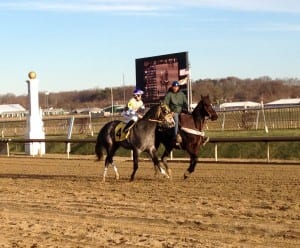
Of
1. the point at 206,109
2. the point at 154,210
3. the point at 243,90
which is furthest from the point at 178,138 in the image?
the point at 243,90

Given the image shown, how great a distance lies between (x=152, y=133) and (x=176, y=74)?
13286 millimetres

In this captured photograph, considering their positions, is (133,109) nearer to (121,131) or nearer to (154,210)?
(121,131)

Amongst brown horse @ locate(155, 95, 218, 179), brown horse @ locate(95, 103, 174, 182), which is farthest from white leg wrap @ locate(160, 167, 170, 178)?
brown horse @ locate(155, 95, 218, 179)

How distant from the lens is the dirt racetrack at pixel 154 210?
27.0 ft

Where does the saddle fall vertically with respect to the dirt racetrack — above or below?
above

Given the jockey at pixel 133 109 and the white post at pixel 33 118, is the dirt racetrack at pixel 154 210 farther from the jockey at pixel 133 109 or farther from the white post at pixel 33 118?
the white post at pixel 33 118

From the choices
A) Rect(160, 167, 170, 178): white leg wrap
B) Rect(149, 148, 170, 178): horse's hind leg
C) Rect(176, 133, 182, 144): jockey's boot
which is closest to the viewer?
Rect(149, 148, 170, 178): horse's hind leg

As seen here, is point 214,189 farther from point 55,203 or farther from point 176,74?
point 176,74

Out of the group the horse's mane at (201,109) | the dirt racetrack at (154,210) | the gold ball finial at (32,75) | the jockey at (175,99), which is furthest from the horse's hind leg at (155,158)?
the gold ball finial at (32,75)

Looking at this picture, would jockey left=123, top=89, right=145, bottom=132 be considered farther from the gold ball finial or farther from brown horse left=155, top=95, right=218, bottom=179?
the gold ball finial

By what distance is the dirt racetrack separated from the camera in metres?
8.23

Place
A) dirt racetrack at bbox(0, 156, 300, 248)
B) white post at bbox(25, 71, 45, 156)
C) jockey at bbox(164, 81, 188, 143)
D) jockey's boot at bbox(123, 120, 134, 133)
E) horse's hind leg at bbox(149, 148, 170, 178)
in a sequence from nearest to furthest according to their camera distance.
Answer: dirt racetrack at bbox(0, 156, 300, 248)
horse's hind leg at bbox(149, 148, 170, 178)
jockey's boot at bbox(123, 120, 134, 133)
jockey at bbox(164, 81, 188, 143)
white post at bbox(25, 71, 45, 156)

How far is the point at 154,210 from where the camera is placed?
34.8 feet

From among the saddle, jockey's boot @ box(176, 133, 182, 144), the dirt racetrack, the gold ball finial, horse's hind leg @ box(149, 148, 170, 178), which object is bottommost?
the dirt racetrack
